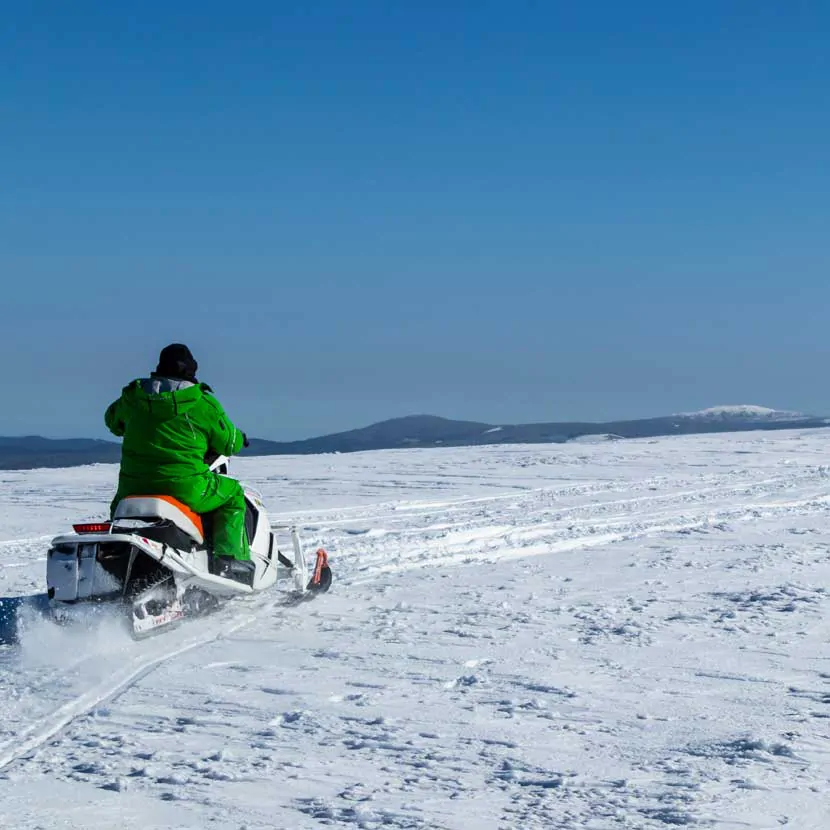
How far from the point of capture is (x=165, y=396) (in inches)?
262

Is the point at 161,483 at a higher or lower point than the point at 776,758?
higher

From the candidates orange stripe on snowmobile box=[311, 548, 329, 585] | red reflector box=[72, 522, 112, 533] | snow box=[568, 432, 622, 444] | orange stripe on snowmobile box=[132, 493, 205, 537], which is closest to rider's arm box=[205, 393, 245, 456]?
orange stripe on snowmobile box=[132, 493, 205, 537]

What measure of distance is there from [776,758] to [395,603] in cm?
385

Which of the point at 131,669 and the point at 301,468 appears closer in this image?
the point at 131,669

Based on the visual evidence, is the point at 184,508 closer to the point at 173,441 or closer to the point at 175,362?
the point at 173,441

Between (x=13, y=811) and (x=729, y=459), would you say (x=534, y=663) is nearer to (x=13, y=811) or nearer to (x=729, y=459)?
(x=13, y=811)

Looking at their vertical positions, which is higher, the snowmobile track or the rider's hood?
the rider's hood

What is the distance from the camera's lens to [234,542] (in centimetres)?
694

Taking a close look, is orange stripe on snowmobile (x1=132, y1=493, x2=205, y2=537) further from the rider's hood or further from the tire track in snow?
the tire track in snow

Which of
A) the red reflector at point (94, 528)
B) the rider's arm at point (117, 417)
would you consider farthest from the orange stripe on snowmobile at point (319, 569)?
the red reflector at point (94, 528)

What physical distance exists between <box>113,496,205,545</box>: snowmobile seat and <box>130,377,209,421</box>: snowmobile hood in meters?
0.54

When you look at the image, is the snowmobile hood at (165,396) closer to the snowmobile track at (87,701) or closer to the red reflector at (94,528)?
the red reflector at (94,528)

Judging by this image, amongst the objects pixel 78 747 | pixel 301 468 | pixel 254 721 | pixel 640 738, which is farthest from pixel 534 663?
pixel 301 468

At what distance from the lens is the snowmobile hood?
6660 millimetres
